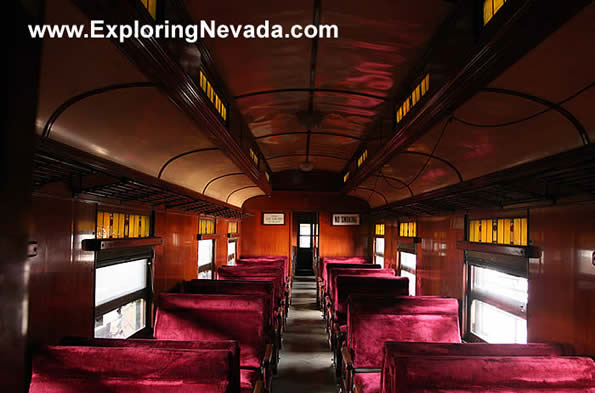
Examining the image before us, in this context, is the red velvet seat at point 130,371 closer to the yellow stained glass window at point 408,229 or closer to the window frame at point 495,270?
the window frame at point 495,270

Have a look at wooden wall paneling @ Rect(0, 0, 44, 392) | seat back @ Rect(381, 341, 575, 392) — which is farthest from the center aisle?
wooden wall paneling @ Rect(0, 0, 44, 392)

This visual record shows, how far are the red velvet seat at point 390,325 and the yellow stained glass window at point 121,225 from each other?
224 centimetres

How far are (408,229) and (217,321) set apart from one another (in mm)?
4524

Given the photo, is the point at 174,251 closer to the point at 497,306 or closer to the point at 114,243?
the point at 114,243

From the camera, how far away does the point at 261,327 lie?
144 inches

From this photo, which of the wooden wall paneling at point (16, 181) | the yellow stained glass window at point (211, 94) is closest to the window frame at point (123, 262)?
the yellow stained glass window at point (211, 94)

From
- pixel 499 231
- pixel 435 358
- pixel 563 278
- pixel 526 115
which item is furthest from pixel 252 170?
pixel 435 358

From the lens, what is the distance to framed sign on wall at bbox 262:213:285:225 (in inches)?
444

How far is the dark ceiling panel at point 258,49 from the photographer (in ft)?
8.63

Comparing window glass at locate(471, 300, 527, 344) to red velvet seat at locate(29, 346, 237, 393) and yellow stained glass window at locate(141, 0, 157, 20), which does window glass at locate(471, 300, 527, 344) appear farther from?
yellow stained glass window at locate(141, 0, 157, 20)

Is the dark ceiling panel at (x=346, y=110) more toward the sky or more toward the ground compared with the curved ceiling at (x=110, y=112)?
more toward the sky

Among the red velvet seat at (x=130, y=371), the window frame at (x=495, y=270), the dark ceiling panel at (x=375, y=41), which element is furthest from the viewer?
the window frame at (x=495, y=270)

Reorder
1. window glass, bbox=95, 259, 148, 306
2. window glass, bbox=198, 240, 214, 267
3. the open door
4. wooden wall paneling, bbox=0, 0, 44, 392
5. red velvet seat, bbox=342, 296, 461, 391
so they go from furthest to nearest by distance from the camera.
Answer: the open door < window glass, bbox=198, 240, 214, 267 < red velvet seat, bbox=342, 296, 461, 391 < window glass, bbox=95, 259, 148, 306 < wooden wall paneling, bbox=0, 0, 44, 392

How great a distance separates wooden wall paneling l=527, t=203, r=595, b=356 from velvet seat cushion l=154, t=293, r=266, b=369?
7.49ft
